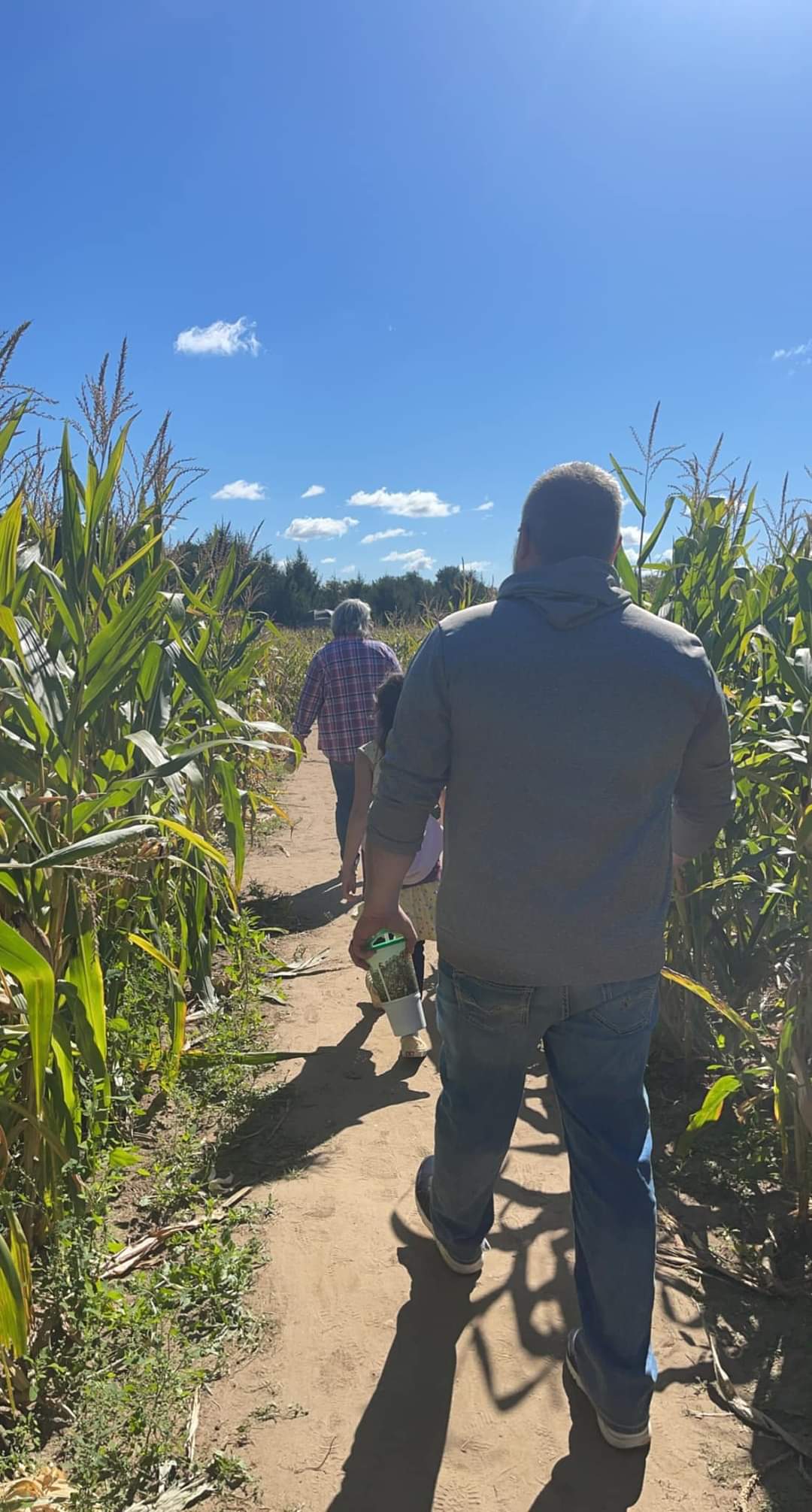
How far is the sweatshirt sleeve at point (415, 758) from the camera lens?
1773 millimetres

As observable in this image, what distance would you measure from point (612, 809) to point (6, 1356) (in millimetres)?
1660

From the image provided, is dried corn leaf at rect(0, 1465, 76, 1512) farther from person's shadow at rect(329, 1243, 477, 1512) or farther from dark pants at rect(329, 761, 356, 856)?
dark pants at rect(329, 761, 356, 856)

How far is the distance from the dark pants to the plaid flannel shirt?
0.06 m

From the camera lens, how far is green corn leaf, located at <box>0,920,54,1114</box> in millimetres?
1407

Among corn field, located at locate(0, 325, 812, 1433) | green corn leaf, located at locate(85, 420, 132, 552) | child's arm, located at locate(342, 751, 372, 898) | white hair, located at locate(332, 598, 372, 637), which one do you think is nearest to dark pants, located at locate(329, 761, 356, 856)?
white hair, located at locate(332, 598, 372, 637)

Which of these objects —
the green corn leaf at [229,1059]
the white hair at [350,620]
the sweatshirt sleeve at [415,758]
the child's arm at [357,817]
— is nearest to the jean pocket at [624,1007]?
the sweatshirt sleeve at [415,758]

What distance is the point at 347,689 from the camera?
5.07 m

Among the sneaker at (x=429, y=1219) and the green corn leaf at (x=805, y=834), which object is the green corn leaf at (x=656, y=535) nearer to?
the green corn leaf at (x=805, y=834)

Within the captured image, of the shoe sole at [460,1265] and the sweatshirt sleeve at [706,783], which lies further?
the shoe sole at [460,1265]

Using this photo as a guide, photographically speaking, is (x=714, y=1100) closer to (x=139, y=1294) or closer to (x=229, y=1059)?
(x=139, y=1294)

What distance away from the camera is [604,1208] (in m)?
1.81

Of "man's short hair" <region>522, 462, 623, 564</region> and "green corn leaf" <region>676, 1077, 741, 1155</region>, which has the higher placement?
"man's short hair" <region>522, 462, 623, 564</region>

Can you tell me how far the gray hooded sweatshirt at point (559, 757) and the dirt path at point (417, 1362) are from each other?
3.45ft

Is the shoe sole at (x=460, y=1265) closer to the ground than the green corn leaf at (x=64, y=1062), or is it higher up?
closer to the ground
